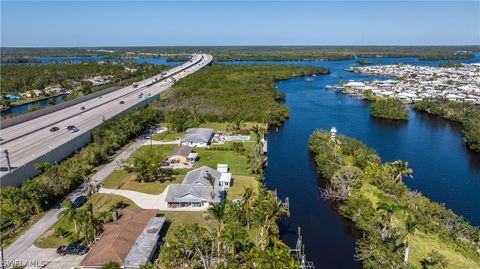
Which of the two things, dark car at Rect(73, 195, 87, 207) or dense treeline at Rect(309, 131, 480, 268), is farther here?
dark car at Rect(73, 195, 87, 207)

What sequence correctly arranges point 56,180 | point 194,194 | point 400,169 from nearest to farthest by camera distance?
point 194,194, point 56,180, point 400,169

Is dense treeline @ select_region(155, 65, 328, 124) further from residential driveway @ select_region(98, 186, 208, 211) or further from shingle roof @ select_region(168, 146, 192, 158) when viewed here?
residential driveway @ select_region(98, 186, 208, 211)

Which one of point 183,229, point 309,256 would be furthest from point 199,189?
point 309,256

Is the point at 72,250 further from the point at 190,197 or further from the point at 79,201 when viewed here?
the point at 190,197

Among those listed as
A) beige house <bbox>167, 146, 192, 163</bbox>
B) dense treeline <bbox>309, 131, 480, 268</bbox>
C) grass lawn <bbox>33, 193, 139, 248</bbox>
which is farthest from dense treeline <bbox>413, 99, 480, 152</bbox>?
grass lawn <bbox>33, 193, 139, 248</bbox>

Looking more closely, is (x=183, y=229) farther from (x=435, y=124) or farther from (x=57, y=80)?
(x=57, y=80)

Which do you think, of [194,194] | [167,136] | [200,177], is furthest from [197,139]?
[194,194]
